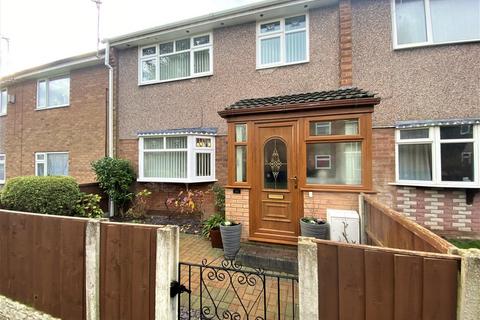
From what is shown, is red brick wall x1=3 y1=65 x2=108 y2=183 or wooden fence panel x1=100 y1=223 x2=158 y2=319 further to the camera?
red brick wall x1=3 y1=65 x2=108 y2=183

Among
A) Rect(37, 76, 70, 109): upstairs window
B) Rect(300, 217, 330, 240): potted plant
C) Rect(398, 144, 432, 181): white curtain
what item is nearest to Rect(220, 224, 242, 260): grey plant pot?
Rect(300, 217, 330, 240): potted plant

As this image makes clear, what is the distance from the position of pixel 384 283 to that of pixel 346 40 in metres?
6.56

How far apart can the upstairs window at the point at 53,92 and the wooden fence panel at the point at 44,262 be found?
8.81 metres

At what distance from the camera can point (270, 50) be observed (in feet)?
24.2

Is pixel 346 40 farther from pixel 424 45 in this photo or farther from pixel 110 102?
pixel 110 102

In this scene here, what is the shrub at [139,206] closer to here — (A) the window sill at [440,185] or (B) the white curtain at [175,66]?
(B) the white curtain at [175,66]

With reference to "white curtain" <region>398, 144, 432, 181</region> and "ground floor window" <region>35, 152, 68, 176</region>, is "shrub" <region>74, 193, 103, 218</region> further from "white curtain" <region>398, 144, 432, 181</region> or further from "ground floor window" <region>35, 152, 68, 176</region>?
"white curtain" <region>398, 144, 432, 181</region>

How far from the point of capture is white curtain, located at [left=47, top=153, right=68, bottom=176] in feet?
33.5

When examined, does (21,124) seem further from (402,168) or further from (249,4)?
(402,168)

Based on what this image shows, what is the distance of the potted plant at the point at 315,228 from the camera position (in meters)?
4.19

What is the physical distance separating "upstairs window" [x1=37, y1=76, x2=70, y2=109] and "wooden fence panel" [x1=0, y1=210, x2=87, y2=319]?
28.9ft

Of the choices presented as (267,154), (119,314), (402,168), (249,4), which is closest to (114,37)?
(249,4)

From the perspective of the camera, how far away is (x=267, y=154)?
5012 millimetres

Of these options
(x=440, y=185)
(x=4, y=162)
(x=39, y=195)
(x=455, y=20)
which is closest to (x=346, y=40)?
(x=455, y=20)
